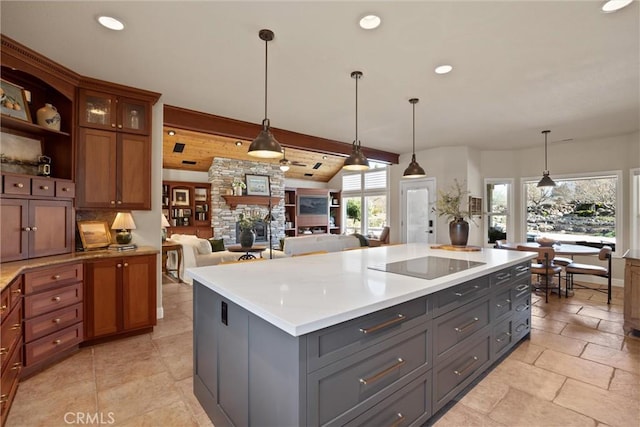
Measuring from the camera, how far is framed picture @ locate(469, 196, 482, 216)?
242 inches

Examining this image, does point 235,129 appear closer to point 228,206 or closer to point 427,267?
point 427,267

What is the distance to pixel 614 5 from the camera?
1.92 meters

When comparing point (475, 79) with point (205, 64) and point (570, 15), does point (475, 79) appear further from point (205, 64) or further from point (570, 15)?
point (205, 64)

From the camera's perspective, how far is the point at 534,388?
7.41 ft

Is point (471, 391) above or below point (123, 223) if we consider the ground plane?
below

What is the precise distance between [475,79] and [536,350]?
2.73 meters

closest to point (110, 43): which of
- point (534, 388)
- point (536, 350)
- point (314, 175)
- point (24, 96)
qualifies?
point (24, 96)

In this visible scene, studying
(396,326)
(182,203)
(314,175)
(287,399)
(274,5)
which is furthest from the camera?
(314,175)

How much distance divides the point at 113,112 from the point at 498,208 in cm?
704

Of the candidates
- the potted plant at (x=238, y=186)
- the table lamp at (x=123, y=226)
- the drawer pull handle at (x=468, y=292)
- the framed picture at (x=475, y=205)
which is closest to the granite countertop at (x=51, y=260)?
the table lamp at (x=123, y=226)

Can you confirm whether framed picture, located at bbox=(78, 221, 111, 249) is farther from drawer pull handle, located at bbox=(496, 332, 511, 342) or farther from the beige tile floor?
drawer pull handle, located at bbox=(496, 332, 511, 342)

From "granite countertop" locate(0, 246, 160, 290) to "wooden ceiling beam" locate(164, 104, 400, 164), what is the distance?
171cm

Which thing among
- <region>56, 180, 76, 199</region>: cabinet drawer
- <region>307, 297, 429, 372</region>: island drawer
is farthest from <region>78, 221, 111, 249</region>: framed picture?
<region>307, 297, 429, 372</region>: island drawer

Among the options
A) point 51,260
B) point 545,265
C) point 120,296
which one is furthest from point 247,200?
point 545,265
